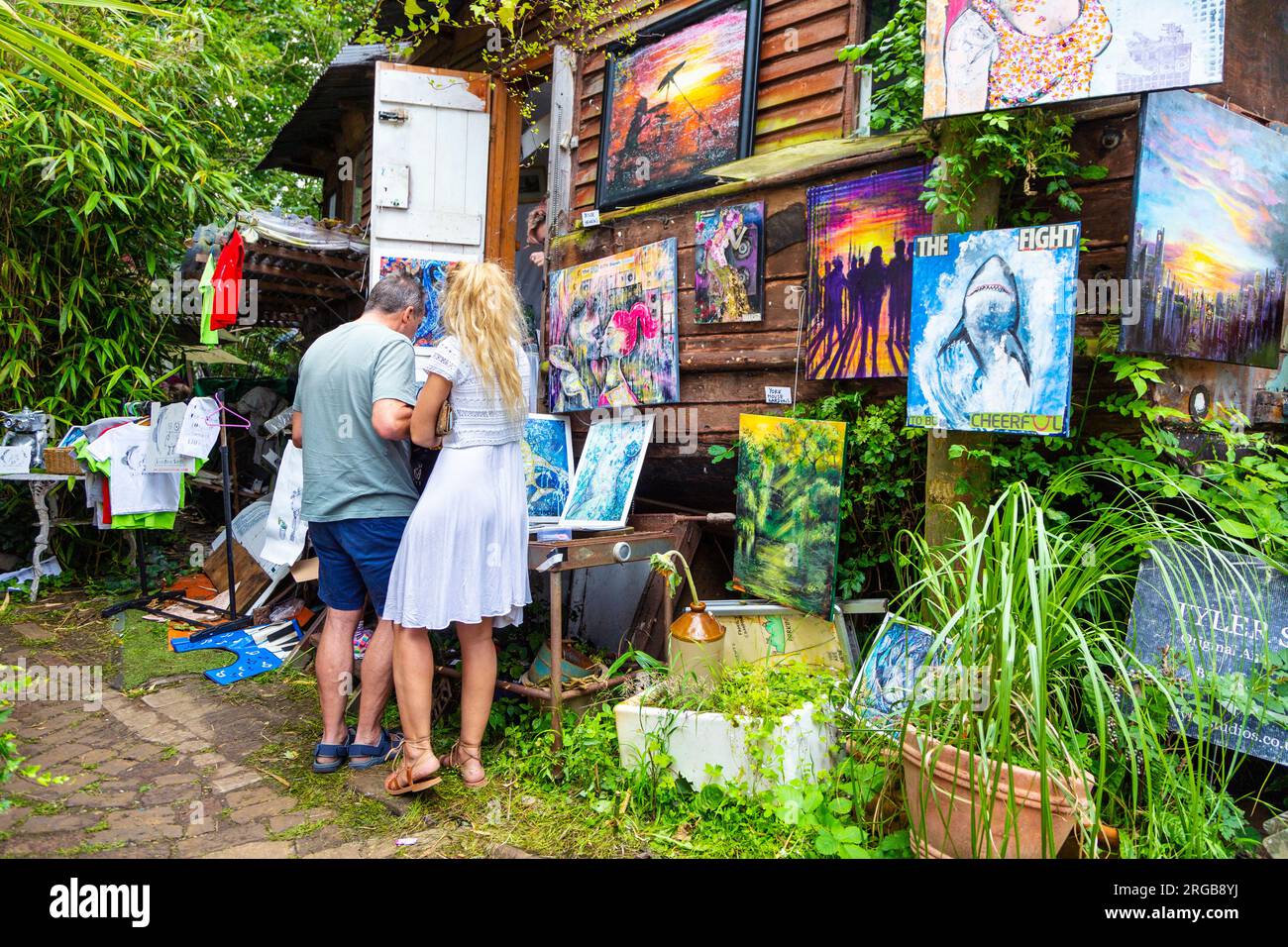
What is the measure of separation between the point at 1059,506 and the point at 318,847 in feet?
9.64

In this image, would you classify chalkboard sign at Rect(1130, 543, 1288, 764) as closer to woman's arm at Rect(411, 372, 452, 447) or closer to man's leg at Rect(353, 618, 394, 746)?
woman's arm at Rect(411, 372, 452, 447)

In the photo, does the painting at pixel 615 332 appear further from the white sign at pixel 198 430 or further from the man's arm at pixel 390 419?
the white sign at pixel 198 430

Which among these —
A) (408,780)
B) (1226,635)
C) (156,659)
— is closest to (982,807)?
(1226,635)

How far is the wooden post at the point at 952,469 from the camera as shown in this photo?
3.23m

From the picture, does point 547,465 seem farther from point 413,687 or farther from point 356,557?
point 413,687

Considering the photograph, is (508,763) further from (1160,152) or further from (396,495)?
(1160,152)

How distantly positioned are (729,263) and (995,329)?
176cm

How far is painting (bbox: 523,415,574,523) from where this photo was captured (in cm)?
480

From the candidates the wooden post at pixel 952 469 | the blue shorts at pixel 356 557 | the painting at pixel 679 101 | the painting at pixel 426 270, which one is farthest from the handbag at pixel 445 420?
the painting at pixel 426 270

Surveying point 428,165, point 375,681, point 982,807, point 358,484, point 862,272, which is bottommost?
point 375,681

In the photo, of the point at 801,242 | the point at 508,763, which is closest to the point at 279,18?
the point at 801,242

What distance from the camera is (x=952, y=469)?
3283 millimetres

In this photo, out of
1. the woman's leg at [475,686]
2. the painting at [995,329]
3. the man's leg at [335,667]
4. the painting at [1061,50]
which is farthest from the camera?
the man's leg at [335,667]

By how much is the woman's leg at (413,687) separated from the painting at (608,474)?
3.48 feet
